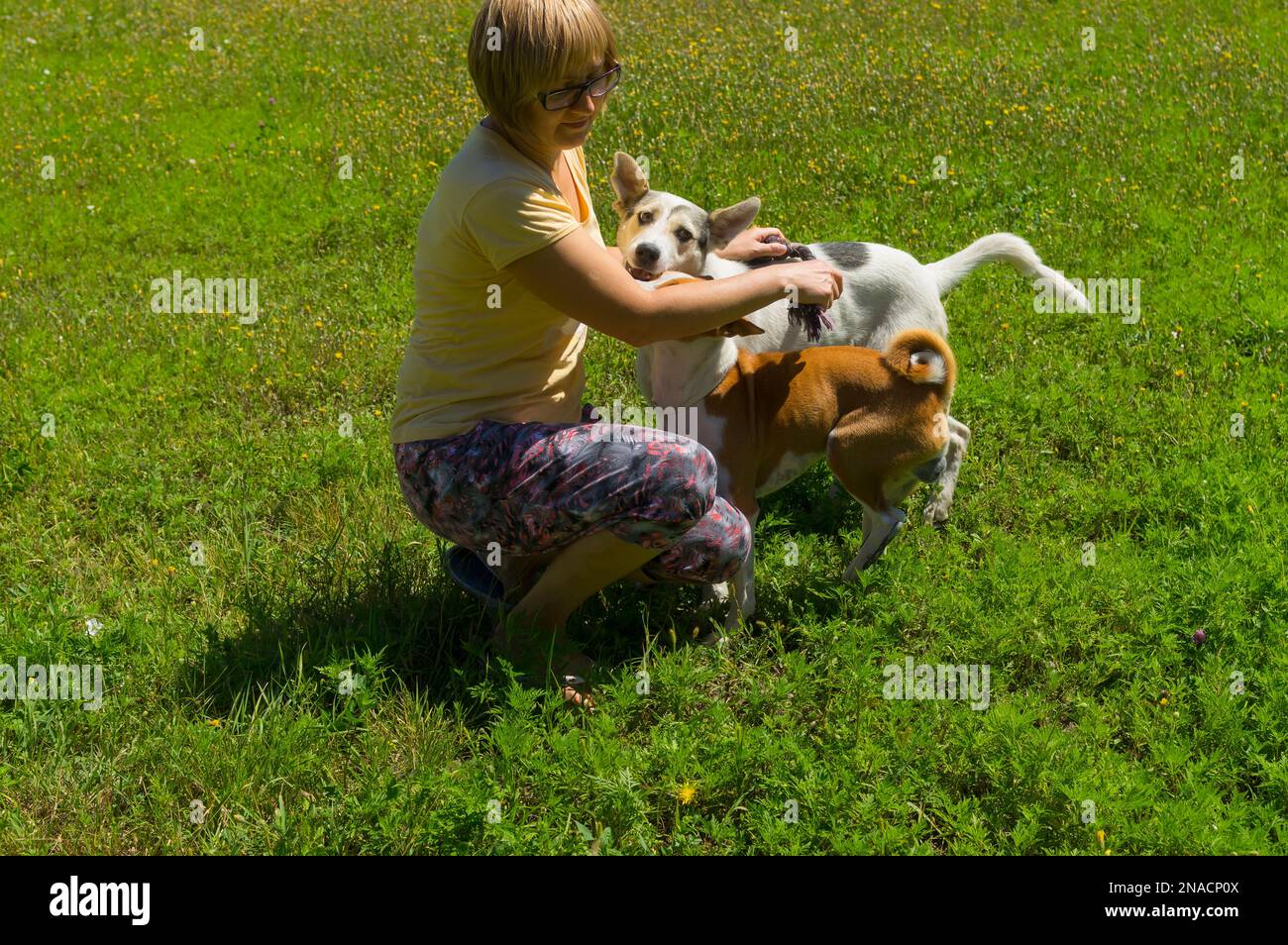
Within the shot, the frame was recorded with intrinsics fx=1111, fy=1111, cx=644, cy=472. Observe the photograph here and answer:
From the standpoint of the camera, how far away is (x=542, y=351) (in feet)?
12.0

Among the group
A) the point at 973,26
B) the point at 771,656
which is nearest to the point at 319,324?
the point at 771,656

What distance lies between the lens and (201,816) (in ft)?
10.5

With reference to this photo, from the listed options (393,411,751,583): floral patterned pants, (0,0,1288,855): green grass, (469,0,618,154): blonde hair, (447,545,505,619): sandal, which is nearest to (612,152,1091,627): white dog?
(0,0,1288,855): green grass

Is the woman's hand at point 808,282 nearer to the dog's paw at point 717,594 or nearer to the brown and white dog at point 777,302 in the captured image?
the brown and white dog at point 777,302

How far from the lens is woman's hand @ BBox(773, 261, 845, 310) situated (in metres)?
3.45

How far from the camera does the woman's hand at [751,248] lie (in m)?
4.32

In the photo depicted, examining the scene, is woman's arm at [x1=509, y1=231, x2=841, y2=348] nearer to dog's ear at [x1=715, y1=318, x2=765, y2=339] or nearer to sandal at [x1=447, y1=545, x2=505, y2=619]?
dog's ear at [x1=715, y1=318, x2=765, y2=339]

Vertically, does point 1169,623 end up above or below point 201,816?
above

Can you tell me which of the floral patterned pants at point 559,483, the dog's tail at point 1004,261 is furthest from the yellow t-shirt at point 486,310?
the dog's tail at point 1004,261

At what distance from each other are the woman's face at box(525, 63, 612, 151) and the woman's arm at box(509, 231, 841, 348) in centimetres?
33

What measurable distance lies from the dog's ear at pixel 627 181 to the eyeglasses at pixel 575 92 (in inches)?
61.3

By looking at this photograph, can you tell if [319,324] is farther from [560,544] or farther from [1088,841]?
[1088,841]

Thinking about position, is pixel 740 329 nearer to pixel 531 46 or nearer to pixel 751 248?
pixel 751 248

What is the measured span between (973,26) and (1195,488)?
7.05m
